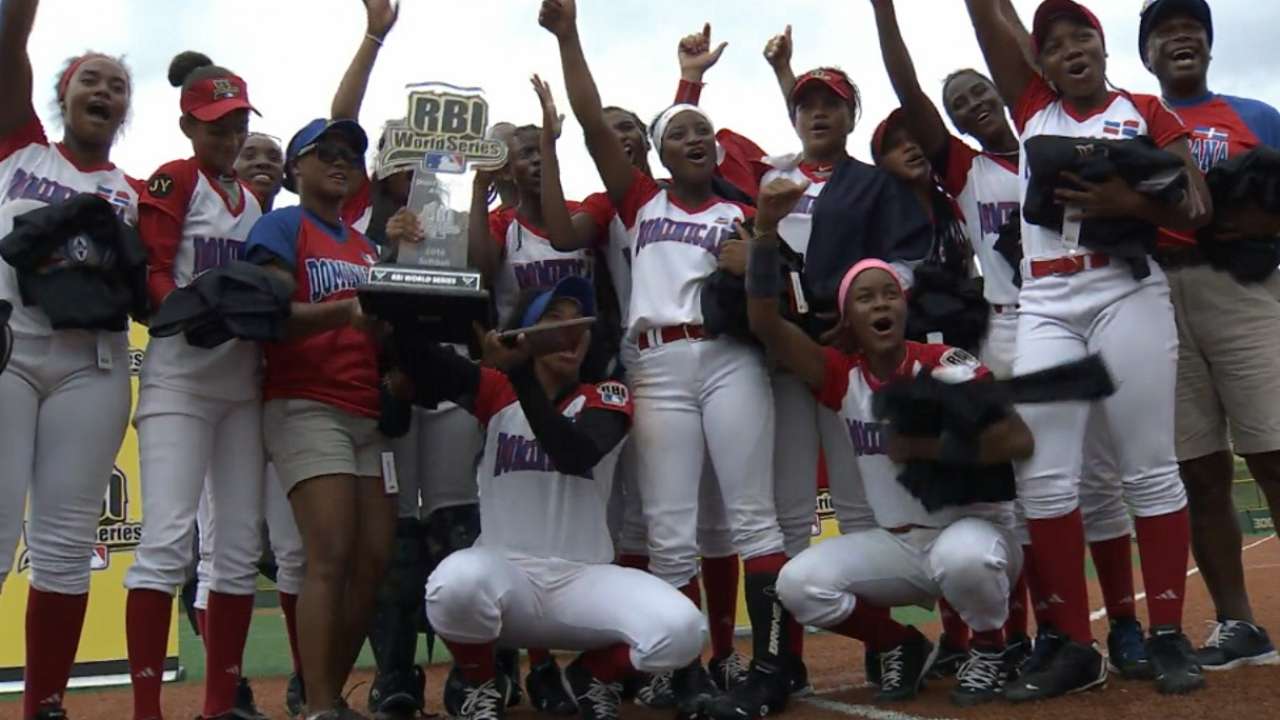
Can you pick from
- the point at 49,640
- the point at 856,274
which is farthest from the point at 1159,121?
the point at 49,640

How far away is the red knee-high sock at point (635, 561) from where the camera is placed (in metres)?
4.86

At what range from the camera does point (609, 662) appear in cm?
410

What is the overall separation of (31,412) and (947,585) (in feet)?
9.79

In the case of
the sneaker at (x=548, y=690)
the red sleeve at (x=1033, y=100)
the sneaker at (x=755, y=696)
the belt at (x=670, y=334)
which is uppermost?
the red sleeve at (x=1033, y=100)

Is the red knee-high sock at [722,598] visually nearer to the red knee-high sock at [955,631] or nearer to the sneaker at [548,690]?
the sneaker at [548,690]

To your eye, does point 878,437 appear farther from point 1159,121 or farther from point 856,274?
point 1159,121

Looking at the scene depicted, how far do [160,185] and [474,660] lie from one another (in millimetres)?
1933

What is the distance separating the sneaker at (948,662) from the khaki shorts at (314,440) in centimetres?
232

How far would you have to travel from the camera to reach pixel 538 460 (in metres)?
4.24

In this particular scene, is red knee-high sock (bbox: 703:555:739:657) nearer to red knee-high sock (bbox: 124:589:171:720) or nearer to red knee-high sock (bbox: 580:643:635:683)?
red knee-high sock (bbox: 580:643:635:683)

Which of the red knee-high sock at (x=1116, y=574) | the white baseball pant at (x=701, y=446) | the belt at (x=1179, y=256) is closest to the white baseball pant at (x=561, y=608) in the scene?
the white baseball pant at (x=701, y=446)

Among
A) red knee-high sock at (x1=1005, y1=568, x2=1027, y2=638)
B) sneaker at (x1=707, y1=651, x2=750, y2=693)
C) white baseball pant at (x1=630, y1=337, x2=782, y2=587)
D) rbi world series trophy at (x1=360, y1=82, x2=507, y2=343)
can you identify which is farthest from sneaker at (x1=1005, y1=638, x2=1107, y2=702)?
rbi world series trophy at (x1=360, y1=82, x2=507, y2=343)

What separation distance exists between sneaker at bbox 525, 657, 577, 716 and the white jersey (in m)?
1.61

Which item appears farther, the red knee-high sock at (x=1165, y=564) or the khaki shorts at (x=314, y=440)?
the khaki shorts at (x=314, y=440)
